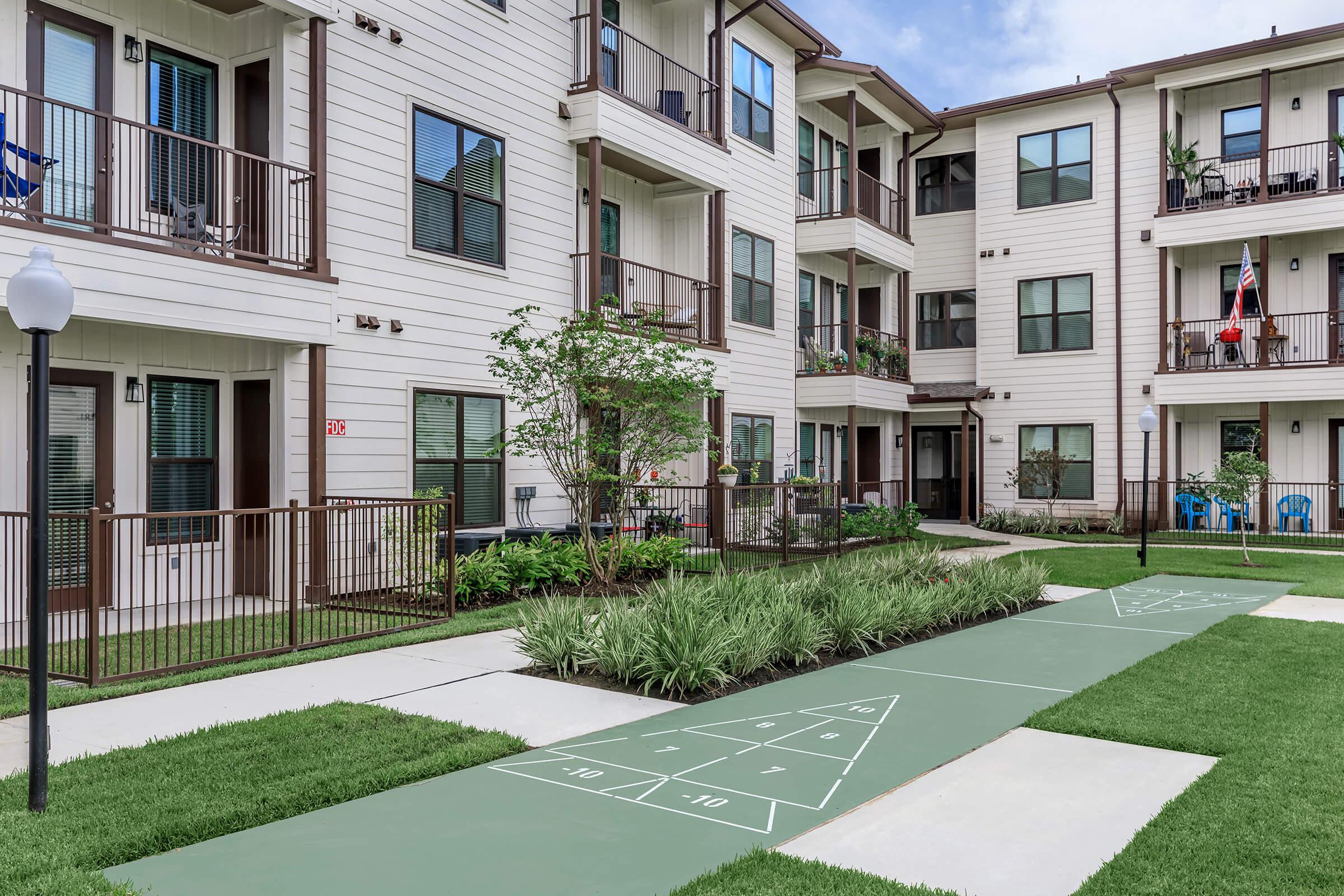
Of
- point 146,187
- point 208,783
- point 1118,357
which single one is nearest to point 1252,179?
point 1118,357

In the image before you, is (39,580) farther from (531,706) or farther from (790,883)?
(790,883)

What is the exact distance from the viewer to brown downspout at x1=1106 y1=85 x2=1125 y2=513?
76.7 ft

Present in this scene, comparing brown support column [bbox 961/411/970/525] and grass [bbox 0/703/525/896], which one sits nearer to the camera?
grass [bbox 0/703/525/896]

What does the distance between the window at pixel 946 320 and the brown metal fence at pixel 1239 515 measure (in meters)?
5.74

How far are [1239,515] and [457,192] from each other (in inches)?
707

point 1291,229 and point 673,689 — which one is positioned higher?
point 1291,229

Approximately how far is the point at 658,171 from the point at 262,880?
1524 centimetres

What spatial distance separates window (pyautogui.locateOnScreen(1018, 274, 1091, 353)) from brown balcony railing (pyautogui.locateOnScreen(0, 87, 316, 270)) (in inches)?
741

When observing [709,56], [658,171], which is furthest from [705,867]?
[709,56]

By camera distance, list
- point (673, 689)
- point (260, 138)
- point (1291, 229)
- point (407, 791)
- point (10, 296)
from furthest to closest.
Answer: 1. point (1291, 229)
2. point (260, 138)
3. point (673, 689)
4. point (407, 791)
5. point (10, 296)

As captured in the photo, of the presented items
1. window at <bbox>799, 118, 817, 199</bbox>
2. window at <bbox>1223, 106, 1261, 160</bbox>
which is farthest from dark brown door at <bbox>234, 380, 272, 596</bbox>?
window at <bbox>1223, 106, 1261, 160</bbox>

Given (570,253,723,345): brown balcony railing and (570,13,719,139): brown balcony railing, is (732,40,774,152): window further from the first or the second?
(570,253,723,345): brown balcony railing

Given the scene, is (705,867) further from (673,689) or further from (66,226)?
(66,226)

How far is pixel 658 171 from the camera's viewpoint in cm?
1762
